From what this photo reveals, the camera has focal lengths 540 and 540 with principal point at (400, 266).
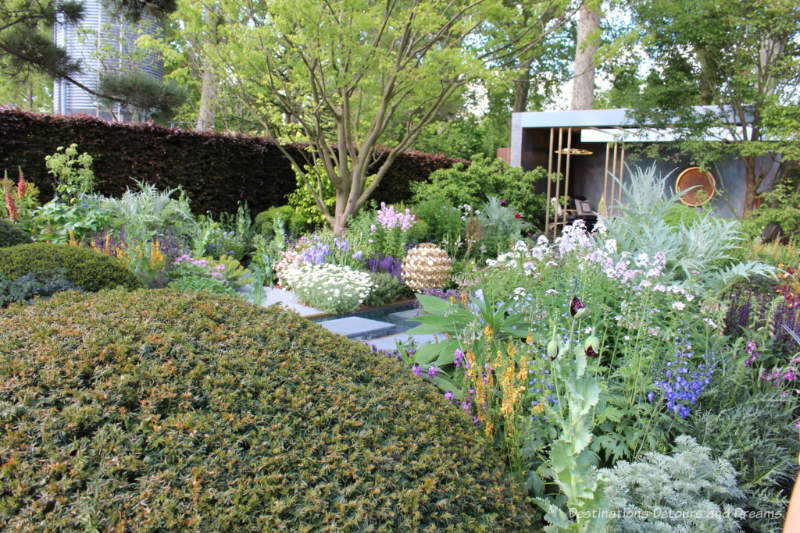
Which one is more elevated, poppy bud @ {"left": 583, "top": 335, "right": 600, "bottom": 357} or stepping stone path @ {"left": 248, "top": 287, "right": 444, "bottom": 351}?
poppy bud @ {"left": 583, "top": 335, "right": 600, "bottom": 357}

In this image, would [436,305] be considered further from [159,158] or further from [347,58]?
[159,158]

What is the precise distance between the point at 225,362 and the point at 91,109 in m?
17.0

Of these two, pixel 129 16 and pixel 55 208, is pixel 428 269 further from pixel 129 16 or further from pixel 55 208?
pixel 129 16

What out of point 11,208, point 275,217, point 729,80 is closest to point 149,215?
point 11,208

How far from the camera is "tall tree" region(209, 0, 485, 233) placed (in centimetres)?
672

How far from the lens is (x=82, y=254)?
3.61 m

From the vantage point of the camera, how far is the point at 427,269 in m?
6.50

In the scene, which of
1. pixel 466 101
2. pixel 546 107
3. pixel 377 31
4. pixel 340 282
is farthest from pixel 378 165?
pixel 546 107

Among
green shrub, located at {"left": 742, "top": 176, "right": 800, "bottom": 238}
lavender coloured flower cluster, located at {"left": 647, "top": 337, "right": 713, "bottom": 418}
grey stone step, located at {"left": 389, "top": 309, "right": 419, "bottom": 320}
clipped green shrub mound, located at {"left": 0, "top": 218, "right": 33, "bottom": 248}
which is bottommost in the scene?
grey stone step, located at {"left": 389, "top": 309, "right": 419, "bottom": 320}

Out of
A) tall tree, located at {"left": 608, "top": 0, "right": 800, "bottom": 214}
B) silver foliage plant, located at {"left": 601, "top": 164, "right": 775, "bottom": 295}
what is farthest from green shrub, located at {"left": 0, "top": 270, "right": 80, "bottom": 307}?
tall tree, located at {"left": 608, "top": 0, "right": 800, "bottom": 214}

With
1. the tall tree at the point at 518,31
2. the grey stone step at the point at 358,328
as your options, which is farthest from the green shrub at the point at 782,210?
the grey stone step at the point at 358,328

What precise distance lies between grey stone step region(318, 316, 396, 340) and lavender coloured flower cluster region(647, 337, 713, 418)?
2668 millimetres

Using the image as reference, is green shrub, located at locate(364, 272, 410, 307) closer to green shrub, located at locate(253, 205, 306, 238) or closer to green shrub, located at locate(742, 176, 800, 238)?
green shrub, located at locate(253, 205, 306, 238)

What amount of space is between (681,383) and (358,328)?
2.94m
